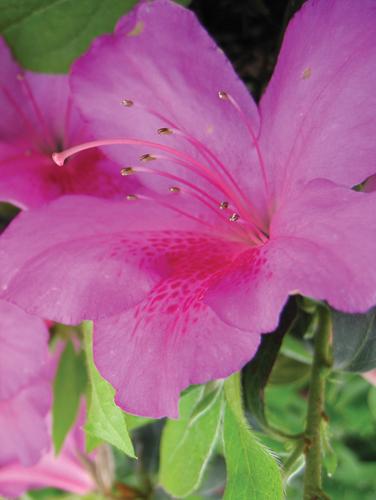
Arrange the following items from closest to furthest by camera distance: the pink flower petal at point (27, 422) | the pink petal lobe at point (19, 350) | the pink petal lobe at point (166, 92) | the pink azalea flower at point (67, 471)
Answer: the pink petal lobe at point (166, 92) → the pink petal lobe at point (19, 350) → the pink flower petal at point (27, 422) → the pink azalea flower at point (67, 471)

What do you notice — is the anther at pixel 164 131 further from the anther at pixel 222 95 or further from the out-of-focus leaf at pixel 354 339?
the out-of-focus leaf at pixel 354 339

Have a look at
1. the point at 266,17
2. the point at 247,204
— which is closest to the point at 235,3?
the point at 266,17

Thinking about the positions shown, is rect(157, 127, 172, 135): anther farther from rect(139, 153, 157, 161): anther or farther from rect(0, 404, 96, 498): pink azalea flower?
rect(0, 404, 96, 498): pink azalea flower

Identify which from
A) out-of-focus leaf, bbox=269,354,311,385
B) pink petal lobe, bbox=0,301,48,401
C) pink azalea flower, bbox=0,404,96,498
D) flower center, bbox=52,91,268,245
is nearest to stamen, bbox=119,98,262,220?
flower center, bbox=52,91,268,245

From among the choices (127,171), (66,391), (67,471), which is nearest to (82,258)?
(127,171)

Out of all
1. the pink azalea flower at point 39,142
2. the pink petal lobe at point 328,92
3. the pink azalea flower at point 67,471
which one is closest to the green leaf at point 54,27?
the pink azalea flower at point 39,142

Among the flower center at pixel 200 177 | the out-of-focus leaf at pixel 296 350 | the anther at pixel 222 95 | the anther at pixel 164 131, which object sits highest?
the anther at pixel 222 95
